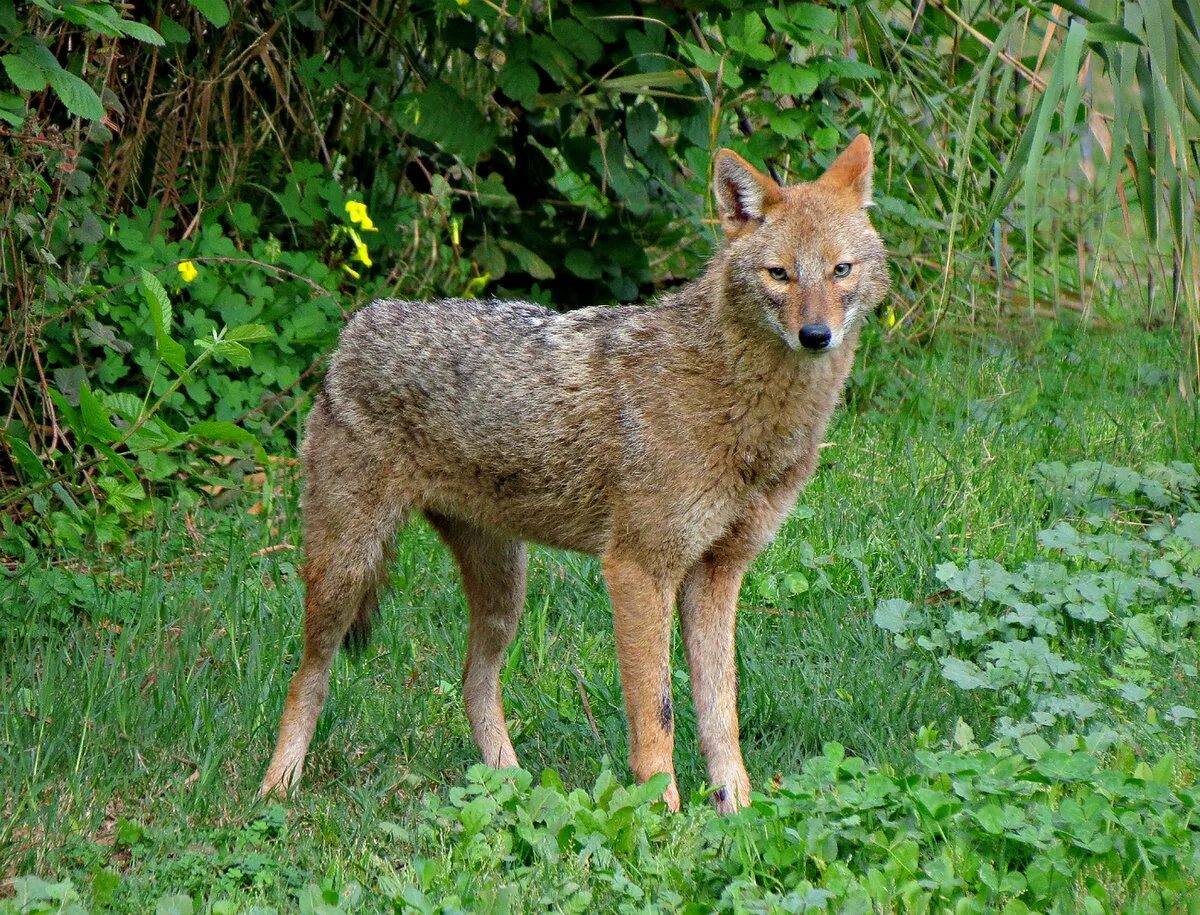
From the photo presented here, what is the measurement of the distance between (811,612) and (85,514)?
3307 mm

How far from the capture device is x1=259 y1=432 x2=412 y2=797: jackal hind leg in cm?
502

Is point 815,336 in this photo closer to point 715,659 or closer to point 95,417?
point 715,659

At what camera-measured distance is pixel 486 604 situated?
17.7 feet

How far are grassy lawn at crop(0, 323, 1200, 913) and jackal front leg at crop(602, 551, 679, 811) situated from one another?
0.26m

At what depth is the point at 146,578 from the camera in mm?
5805

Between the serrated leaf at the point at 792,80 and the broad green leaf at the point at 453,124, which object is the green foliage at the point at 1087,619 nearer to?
the serrated leaf at the point at 792,80

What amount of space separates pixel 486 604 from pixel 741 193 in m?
1.82

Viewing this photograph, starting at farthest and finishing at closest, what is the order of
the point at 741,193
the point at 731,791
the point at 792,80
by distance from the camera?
the point at 792,80 → the point at 741,193 → the point at 731,791

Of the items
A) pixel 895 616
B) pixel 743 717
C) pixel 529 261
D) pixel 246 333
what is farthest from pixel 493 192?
pixel 743 717

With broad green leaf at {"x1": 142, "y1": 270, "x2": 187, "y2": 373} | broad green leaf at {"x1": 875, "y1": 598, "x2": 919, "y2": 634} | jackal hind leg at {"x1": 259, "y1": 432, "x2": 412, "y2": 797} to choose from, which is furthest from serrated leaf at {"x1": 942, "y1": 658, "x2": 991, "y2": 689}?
broad green leaf at {"x1": 142, "y1": 270, "x2": 187, "y2": 373}

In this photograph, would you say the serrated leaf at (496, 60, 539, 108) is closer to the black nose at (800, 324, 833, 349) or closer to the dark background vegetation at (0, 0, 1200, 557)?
the dark background vegetation at (0, 0, 1200, 557)

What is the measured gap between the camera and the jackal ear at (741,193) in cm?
488

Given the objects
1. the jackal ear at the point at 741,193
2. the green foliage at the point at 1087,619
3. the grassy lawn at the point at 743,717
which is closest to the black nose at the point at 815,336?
the jackal ear at the point at 741,193

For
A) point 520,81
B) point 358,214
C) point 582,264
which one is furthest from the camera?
point 582,264
